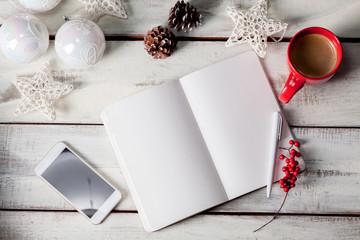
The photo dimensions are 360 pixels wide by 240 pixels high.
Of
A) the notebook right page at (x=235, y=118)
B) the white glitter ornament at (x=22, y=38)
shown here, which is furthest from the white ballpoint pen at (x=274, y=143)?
the white glitter ornament at (x=22, y=38)

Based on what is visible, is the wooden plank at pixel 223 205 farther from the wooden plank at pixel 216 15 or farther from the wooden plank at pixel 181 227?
the wooden plank at pixel 216 15

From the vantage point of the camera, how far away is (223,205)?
795 millimetres

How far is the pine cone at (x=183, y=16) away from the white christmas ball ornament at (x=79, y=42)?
0.52ft

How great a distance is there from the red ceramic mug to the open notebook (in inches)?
2.1

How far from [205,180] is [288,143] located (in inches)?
7.8

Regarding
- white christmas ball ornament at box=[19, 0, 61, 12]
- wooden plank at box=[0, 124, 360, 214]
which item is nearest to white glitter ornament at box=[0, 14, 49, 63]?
white christmas ball ornament at box=[19, 0, 61, 12]

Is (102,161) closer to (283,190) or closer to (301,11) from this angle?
(283,190)

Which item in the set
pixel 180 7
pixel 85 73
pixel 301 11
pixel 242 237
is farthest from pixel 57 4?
pixel 242 237

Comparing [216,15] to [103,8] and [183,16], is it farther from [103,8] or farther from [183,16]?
[103,8]

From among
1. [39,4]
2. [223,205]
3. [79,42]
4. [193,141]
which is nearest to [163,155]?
[193,141]

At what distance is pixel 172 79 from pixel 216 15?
0.57 feet

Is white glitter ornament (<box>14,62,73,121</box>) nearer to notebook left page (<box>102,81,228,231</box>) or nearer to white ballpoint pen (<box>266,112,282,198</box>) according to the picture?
notebook left page (<box>102,81,228,231</box>)

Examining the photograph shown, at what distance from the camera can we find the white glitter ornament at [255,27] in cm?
78

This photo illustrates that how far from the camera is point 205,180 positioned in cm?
77
